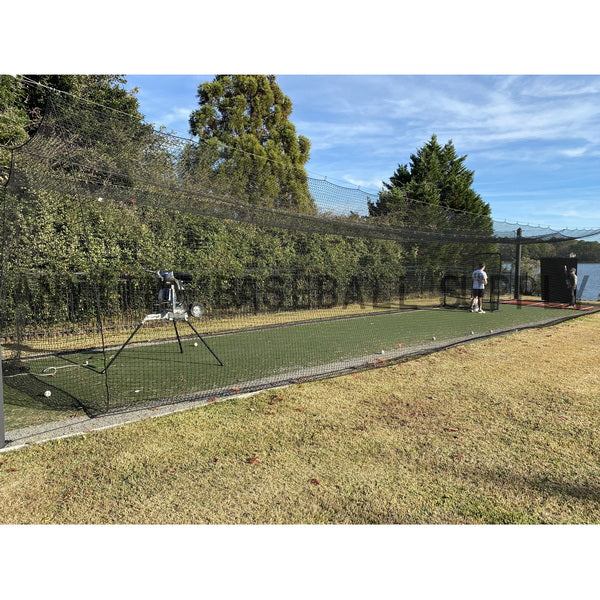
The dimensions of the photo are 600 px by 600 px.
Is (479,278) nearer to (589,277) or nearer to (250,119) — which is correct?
(589,277)

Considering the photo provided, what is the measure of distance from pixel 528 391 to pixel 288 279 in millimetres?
7540

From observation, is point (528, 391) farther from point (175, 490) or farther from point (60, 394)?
point (60, 394)

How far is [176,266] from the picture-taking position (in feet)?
31.1

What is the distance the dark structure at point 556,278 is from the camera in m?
16.3

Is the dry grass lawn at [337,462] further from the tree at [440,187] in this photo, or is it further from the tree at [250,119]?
the tree at [250,119]

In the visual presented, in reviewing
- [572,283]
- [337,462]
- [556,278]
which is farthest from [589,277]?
[337,462]

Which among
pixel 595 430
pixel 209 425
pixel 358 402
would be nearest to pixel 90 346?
pixel 209 425

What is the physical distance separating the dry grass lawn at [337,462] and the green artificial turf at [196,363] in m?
0.97

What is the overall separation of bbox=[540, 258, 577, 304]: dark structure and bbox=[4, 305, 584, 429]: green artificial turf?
250 inches

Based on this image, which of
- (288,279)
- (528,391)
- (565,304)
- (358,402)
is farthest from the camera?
(565,304)

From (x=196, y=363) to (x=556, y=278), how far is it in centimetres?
1545

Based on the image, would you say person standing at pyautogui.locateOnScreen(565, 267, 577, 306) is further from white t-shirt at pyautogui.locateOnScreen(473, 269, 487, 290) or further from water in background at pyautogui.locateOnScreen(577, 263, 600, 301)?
white t-shirt at pyautogui.locateOnScreen(473, 269, 487, 290)

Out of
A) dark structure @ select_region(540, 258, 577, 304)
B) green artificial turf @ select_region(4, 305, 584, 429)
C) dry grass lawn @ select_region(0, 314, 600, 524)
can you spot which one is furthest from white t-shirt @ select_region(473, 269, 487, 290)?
dry grass lawn @ select_region(0, 314, 600, 524)

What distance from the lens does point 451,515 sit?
252 centimetres
